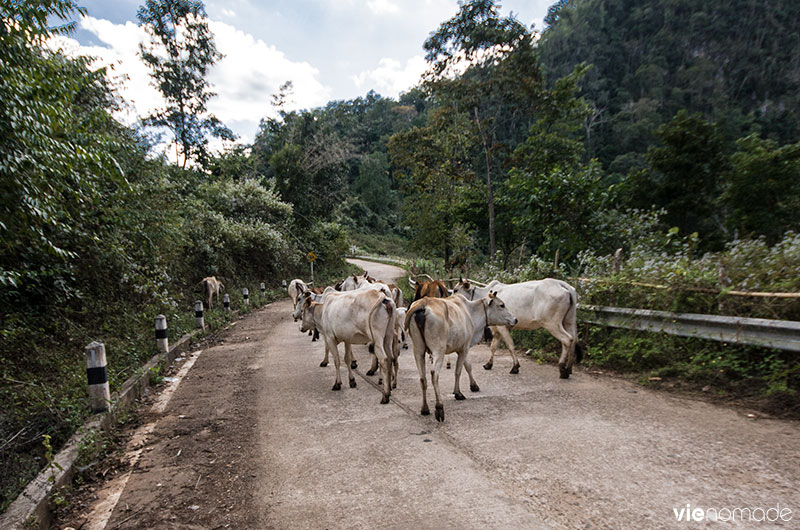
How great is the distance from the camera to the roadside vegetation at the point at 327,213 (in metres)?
4.95

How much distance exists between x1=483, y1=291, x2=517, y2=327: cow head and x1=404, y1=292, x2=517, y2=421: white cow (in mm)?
18

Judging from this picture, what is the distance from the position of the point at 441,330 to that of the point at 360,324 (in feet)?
5.04

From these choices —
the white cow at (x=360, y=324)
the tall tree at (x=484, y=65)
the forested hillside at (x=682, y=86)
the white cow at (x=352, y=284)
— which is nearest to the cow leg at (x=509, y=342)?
the white cow at (x=360, y=324)

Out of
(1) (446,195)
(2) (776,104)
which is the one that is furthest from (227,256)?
(2) (776,104)

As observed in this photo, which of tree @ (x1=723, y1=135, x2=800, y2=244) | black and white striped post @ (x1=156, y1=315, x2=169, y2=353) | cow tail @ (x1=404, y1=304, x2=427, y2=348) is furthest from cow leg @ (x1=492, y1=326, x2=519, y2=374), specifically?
tree @ (x1=723, y1=135, x2=800, y2=244)

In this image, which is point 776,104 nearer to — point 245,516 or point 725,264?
point 725,264

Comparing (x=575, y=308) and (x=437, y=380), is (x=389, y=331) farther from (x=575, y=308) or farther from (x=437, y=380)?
(x=575, y=308)

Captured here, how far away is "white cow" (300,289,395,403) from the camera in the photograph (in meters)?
5.89

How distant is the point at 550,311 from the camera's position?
672 cm

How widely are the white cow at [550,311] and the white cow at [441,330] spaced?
110 cm

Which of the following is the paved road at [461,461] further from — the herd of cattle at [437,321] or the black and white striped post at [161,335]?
the black and white striped post at [161,335]

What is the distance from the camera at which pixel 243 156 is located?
29391 millimetres

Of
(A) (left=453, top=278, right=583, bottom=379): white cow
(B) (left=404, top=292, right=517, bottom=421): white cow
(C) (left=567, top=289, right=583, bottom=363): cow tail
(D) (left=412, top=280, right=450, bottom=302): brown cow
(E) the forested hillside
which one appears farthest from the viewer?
(E) the forested hillside

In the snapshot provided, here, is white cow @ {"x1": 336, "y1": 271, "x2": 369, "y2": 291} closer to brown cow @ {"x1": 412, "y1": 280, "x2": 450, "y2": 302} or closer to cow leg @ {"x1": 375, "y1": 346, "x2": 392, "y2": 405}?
brown cow @ {"x1": 412, "y1": 280, "x2": 450, "y2": 302}
